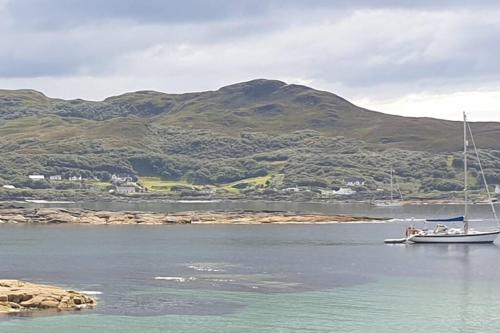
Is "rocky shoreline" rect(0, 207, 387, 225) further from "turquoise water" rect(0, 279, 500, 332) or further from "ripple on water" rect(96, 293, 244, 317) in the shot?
"ripple on water" rect(96, 293, 244, 317)

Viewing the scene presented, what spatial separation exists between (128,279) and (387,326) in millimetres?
30439

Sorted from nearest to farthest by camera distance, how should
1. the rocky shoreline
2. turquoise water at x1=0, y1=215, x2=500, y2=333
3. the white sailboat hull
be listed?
turquoise water at x1=0, y1=215, x2=500, y2=333 < the white sailboat hull < the rocky shoreline

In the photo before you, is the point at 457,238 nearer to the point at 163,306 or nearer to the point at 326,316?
the point at 326,316

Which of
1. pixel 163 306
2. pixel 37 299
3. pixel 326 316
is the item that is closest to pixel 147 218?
pixel 163 306

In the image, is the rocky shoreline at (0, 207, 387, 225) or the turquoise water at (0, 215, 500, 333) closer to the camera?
the turquoise water at (0, 215, 500, 333)

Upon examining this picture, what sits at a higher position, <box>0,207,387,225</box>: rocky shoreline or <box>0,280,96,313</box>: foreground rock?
<box>0,207,387,225</box>: rocky shoreline

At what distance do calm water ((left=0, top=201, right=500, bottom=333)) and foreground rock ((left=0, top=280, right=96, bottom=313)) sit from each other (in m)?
1.66

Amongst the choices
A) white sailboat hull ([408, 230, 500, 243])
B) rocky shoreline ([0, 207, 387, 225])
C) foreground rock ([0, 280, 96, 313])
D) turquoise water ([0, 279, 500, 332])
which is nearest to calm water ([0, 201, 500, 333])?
turquoise water ([0, 279, 500, 332])

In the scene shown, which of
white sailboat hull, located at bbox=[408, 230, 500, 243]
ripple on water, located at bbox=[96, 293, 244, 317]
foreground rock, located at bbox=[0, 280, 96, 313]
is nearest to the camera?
foreground rock, located at bbox=[0, 280, 96, 313]

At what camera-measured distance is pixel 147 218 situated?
16200 cm

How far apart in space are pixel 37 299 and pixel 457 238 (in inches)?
2853

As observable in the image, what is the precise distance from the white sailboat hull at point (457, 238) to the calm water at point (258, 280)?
1.55 m

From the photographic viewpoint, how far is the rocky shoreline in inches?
6265

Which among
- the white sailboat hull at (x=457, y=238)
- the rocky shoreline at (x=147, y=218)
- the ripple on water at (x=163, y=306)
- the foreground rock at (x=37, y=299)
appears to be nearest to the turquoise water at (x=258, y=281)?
the ripple on water at (x=163, y=306)
